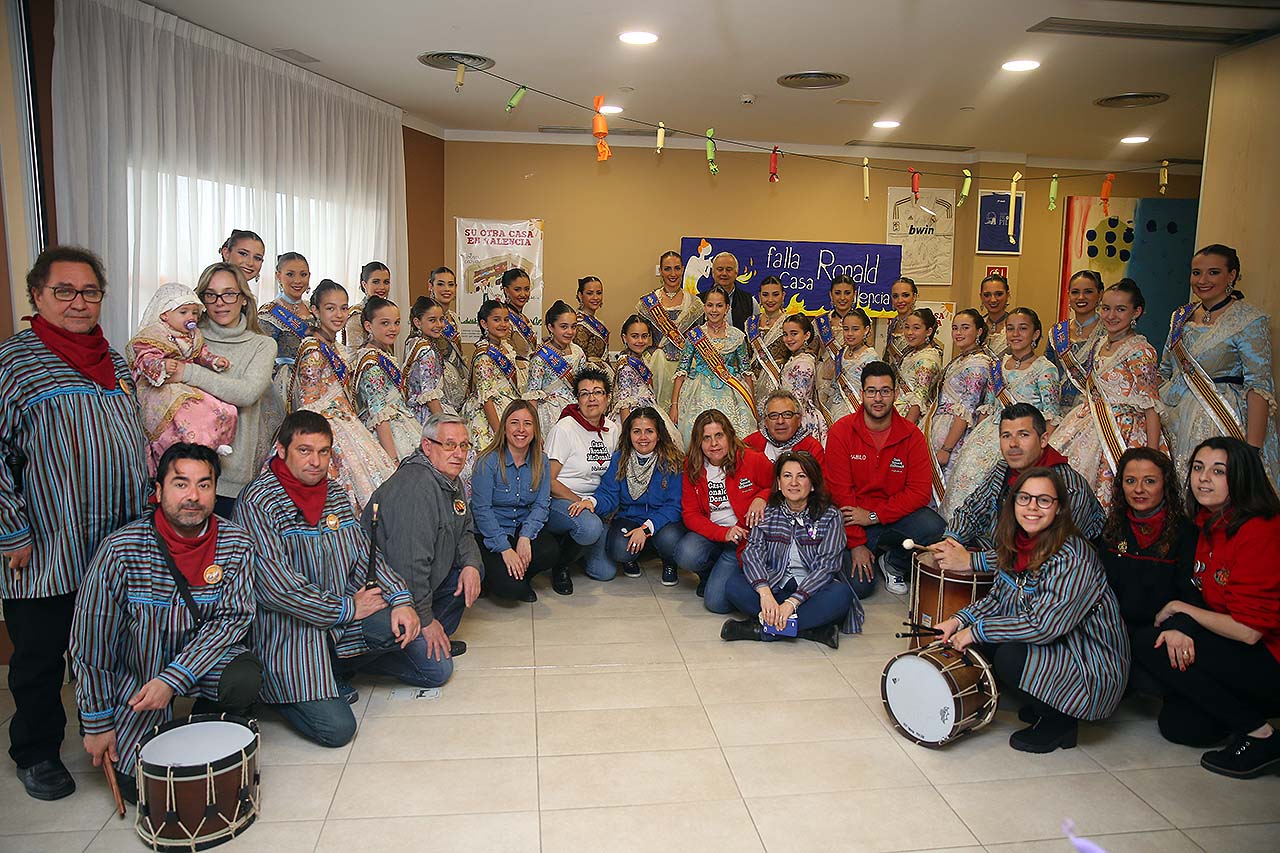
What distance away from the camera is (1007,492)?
319 cm

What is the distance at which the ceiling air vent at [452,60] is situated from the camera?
482 cm

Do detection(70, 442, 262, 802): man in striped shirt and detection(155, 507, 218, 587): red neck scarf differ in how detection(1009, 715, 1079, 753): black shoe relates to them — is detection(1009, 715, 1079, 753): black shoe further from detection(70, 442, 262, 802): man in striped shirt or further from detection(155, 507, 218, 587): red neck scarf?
detection(155, 507, 218, 587): red neck scarf

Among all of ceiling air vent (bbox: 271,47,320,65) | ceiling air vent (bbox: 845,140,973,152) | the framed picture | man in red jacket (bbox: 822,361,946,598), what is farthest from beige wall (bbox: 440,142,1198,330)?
man in red jacket (bbox: 822,361,946,598)

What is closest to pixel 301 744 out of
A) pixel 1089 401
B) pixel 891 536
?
pixel 891 536

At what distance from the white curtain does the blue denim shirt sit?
1784mm

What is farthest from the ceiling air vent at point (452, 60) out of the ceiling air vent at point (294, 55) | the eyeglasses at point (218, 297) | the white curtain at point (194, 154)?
the eyeglasses at point (218, 297)

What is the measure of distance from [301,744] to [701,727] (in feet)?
3.96

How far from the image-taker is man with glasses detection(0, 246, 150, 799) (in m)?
2.38

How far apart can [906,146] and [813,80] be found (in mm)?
2373

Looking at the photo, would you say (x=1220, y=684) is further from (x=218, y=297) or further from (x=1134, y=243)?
(x=1134, y=243)

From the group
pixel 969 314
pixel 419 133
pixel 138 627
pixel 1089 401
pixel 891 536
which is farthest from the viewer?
pixel 419 133

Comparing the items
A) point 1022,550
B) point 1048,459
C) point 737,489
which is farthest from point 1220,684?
point 737,489

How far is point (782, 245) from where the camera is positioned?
7.47 meters

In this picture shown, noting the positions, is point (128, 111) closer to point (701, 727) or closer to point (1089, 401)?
point (701, 727)
